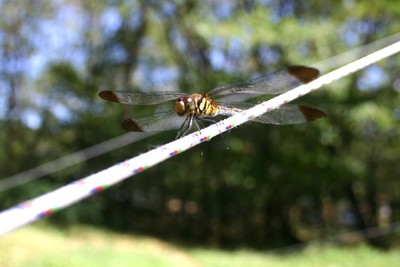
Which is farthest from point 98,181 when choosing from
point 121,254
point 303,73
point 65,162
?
point 65,162

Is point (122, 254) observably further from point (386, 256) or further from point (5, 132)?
point (5, 132)

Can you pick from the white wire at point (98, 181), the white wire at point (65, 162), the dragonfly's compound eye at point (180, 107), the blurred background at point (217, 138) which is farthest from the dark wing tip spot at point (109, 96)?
the white wire at point (65, 162)

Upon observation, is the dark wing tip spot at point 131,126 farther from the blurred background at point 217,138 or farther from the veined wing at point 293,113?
the blurred background at point 217,138

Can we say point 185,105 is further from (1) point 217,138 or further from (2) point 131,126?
(1) point 217,138

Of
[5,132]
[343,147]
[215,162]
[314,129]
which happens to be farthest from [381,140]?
[5,132]

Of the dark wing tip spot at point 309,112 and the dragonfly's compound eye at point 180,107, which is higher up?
the dark wing tip spot at point 309,112

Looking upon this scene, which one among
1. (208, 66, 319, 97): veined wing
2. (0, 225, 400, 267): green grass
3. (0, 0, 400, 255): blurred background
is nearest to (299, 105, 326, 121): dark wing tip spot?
(208, 66, 319, 97): veined wing

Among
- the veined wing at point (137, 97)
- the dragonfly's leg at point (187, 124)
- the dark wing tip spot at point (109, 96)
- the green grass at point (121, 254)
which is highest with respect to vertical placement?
the green grass at point (121, 254)
